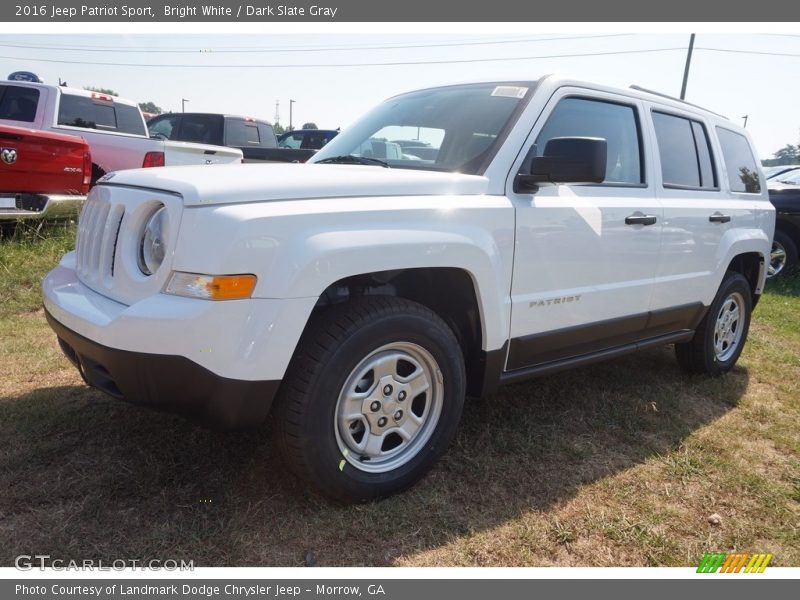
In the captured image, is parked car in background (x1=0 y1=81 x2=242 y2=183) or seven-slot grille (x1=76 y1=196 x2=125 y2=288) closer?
seven-slot grille (x1=76 y1=196 x2=125 y2=288)

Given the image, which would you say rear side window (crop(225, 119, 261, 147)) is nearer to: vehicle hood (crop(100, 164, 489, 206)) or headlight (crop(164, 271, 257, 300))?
vehicle hood (crop(100, 164, 489, 206))

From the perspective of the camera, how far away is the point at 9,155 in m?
5.53

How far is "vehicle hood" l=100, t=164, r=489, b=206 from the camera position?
2254 millimetres

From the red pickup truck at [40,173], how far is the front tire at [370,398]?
4.62m

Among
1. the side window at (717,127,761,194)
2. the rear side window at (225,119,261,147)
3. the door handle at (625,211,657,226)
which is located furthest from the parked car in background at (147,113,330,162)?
the door handle at (625,211,657,226)

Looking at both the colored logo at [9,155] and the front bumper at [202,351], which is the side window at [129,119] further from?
the front bumper at [202,351]

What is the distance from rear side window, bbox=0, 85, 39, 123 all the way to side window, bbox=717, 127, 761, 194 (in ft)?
24.2

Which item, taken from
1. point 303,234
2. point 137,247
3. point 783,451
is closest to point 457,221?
point 303,234

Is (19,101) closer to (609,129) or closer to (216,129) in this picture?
(216,129)

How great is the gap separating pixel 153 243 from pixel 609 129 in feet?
8.28

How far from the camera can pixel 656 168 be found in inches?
148

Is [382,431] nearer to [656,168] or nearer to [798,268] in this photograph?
[656,168]

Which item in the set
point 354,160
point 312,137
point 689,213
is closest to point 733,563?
point 689,213

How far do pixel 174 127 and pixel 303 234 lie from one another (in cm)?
1046
